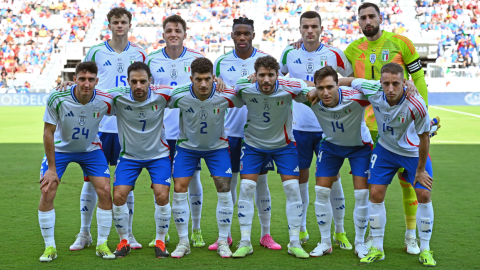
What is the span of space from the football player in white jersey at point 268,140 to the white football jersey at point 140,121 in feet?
2.71

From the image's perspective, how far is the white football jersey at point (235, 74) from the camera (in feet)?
18.6

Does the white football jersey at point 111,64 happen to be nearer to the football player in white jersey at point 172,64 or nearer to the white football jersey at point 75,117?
the football player in white jersey at point 172,64

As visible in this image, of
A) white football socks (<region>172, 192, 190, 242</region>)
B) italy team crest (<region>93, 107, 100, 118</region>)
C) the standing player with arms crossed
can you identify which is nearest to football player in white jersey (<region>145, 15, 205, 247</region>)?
white football socks (<region>172, 192, 190, 242</region>)

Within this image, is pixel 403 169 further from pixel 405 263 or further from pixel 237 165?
pixel 237 165

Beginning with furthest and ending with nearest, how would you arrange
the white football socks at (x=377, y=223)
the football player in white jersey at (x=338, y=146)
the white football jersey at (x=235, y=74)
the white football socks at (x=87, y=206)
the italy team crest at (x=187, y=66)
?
the italy team crest at (x=187, y=66) < the white football jersey at (x=235, y=74) < the white football socks at (x=87, y=206) < the football player in white jersey at (x=338, y=146) < the white football socks at (x=377, y=223)

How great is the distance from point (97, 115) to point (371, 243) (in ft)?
9.95

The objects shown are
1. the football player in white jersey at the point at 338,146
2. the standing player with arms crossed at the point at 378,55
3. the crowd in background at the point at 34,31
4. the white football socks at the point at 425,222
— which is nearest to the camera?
the white football socks at the point at 425,222

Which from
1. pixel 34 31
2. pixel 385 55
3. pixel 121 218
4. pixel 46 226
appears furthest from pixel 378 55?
pixel 34 31

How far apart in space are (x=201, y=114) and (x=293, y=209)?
1306mm

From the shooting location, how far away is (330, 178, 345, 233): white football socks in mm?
5441

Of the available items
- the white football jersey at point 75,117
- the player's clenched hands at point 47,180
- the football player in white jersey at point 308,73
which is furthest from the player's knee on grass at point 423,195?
the player's clenched hands at point 47,180

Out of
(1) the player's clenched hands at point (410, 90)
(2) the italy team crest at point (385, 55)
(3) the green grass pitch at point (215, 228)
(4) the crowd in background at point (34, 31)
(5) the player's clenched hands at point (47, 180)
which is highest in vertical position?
(4) the crowd in background at point (34, 31)

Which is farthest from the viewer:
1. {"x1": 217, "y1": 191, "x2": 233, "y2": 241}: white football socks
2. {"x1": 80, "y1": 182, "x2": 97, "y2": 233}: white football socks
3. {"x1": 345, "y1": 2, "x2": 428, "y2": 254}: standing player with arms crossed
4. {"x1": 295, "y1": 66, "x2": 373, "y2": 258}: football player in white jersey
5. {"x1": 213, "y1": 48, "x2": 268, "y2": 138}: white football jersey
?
{"x1": 213, "y1": 48, "x2": 268, "y2": 138}: white football jersey

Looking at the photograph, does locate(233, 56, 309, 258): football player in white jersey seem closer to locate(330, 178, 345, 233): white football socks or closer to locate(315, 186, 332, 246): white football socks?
locate(315, 186, 332, 246): white football socks
